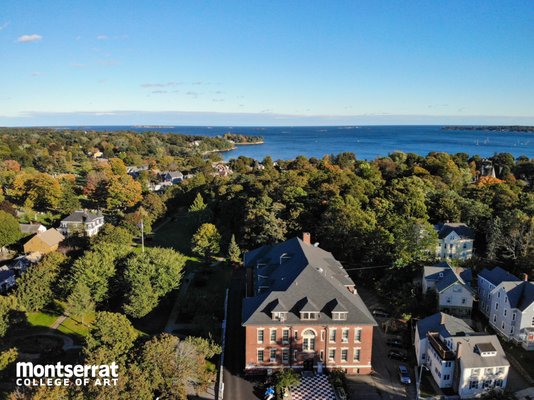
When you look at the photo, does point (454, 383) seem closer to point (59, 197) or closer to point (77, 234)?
point (77, 234)

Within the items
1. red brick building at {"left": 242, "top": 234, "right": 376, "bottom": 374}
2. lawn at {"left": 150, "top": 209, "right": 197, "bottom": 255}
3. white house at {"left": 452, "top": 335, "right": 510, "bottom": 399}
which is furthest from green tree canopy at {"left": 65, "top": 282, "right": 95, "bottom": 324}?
white house at {"left": 452, "top": 335, "right": 510, "bottom": 399}

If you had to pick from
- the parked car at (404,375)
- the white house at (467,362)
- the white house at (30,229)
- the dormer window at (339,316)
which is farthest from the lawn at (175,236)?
the white house at (467,362)

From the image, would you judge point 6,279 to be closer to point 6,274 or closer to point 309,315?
point 6,274

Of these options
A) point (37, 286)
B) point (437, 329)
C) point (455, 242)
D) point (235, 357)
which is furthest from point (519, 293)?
point (37, 286)

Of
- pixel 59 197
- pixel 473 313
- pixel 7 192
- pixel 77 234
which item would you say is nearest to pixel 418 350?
pixel 473 313

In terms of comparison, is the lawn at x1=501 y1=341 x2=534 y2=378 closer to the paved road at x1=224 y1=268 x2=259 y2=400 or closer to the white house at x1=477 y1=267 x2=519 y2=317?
the white house at x1=477 y1=267 x2=519 y2=317

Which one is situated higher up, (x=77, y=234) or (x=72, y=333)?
(x=77, y=234)
